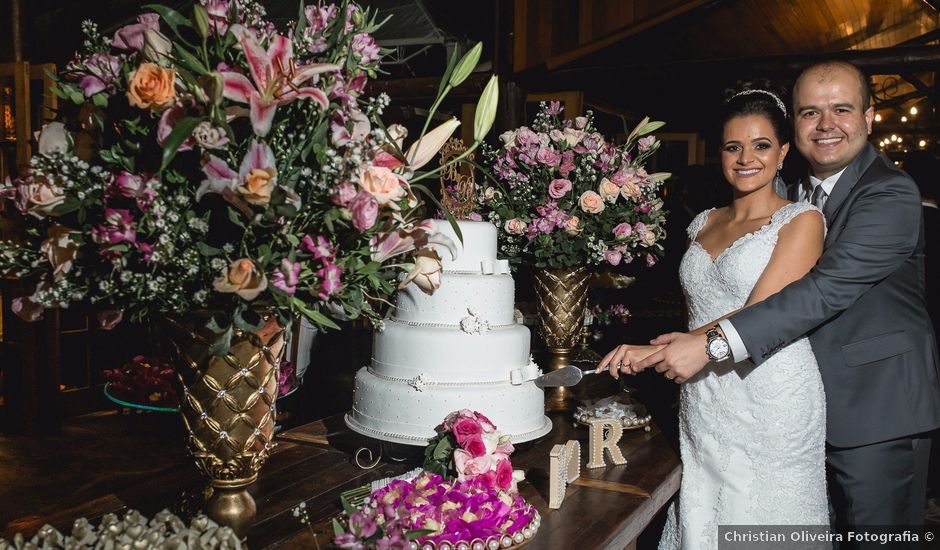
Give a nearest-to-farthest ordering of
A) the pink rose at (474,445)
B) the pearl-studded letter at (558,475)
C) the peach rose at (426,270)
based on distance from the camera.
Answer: the peach rose at (426,270), the pink rose at (474,445), the pearl-studded letter at (558,475)

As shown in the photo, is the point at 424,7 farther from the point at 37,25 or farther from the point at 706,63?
the point at 37,25

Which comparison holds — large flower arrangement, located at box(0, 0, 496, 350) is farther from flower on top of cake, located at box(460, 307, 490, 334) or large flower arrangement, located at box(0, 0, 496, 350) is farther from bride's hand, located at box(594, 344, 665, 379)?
bride's hand, located at box(594, 344, 665, 379)

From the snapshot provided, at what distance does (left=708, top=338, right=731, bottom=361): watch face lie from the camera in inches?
83.9

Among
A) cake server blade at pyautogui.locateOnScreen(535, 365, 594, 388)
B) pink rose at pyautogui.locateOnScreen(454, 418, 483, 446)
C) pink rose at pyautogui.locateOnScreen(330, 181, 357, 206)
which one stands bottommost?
pink rose at pyautogui.locateOnScreen(454, 418, 483, 446)

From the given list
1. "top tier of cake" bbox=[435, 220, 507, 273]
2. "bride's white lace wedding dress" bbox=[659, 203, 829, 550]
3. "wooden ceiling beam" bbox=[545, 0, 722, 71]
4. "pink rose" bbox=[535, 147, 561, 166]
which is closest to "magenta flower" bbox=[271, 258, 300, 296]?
"top tier of cake" bbox=[435, 220, 507, 273]

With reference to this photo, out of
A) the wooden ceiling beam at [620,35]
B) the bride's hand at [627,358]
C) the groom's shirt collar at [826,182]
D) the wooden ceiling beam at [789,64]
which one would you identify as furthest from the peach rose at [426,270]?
the wooden ceiling beam at [620,35]

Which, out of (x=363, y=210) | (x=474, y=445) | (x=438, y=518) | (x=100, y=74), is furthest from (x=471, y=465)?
(x=100, y=74)

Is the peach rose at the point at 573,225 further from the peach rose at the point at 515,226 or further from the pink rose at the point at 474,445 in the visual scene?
the pink rose at the point at 474,445

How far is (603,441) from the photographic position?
2.17m

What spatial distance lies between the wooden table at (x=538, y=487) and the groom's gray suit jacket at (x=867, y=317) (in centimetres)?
47

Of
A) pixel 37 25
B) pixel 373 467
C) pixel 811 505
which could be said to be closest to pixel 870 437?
pixel 811 505

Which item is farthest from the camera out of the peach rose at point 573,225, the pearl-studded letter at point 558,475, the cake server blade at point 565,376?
the peach rose at point 573,225

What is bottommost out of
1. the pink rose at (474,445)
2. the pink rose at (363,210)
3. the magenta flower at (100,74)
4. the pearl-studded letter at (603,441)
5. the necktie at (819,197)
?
the pearl-studded letter at (603,441)

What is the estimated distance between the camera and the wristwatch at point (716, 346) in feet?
6.99
